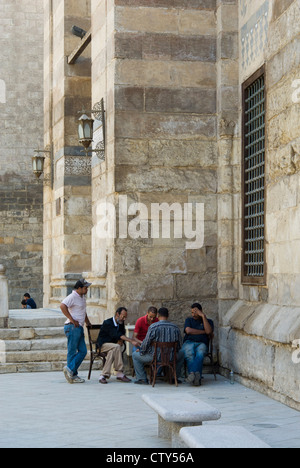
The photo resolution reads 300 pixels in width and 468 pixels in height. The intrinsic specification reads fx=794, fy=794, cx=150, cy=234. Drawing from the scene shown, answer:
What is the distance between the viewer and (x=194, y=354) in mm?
9523

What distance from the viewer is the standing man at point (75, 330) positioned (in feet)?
31.8

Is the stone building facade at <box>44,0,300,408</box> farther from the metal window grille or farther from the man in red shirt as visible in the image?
the man in red shirt

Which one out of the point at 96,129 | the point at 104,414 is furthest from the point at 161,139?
the point at 104,414

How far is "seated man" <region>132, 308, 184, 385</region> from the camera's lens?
9289mm

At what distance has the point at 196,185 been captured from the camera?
34.7ft

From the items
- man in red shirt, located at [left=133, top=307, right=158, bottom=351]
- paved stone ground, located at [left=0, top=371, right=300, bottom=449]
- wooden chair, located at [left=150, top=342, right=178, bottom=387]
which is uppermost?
man in red shirt, located at [left=133, top=307, right=158, bottom=351]

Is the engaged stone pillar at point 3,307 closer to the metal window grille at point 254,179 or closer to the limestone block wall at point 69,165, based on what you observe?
the limestone block wall at point 69,165

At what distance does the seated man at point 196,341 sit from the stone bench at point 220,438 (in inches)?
179

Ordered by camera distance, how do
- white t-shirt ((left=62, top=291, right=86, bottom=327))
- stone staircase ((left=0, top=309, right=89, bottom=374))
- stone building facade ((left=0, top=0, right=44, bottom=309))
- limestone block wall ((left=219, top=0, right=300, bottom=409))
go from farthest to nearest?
stone building facade ((left=0, top=0, right=44, bottom=309)), stone staircase ((left=0, top=309, right=89, bottom=374)), white t-shirt ((left=62, top=291, right=86, bottom=327)), limestone block wall ((left=219, top=0, right=300, bottom=409))

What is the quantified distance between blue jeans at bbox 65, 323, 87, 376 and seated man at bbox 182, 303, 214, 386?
128 cm

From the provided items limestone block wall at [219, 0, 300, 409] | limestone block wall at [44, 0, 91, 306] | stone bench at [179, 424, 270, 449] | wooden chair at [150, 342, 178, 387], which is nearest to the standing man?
wooden chair at [150, 342, 178, 387]

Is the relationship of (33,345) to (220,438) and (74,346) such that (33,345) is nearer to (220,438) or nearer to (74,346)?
(74,346)

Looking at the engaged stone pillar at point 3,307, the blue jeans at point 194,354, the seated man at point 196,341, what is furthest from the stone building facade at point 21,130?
the blue jeans at point 194,354

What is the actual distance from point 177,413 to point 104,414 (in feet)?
6.75
